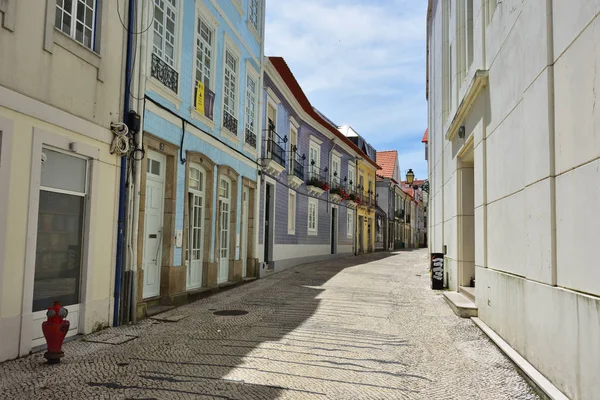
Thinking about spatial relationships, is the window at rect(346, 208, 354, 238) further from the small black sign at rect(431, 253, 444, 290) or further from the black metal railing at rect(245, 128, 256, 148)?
the small black sign at rect(431, 253, 444, 290)

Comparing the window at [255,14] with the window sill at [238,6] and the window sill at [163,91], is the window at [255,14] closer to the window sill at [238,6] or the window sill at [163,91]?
the window sill at [238,6]

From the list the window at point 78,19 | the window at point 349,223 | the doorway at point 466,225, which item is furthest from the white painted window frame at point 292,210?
the window at point 78,19

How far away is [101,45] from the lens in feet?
22.0

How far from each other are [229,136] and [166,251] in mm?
4012

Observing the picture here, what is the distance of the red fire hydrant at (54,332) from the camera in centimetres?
493

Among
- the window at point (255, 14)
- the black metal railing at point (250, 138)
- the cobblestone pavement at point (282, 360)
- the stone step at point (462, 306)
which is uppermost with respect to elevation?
the window at point (255, 14)

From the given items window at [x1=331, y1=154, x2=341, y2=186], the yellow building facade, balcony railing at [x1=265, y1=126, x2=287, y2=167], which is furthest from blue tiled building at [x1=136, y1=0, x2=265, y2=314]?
the yellow building facade

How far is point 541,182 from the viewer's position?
4547mm

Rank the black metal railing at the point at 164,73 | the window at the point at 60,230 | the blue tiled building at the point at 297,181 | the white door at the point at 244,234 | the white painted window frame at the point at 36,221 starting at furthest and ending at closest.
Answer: the blue tiled building at the point at 297,181 < the white door at the point at 244,234 < the black metal railing at the point at 164,73 < the window at the point at 60,230 < the white painted window frame at the point at 36,221

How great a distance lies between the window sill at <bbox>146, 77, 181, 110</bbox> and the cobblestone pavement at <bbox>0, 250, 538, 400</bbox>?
3.77 meters

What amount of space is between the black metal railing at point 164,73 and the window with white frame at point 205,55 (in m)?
0.96

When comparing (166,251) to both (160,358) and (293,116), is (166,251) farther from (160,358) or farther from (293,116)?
(293,116)

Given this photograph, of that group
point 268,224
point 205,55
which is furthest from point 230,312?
point 268,224

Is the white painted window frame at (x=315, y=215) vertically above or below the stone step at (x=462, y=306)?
above
